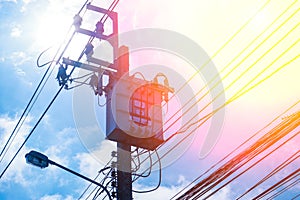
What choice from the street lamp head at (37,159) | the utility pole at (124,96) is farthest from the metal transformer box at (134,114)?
the street lamp head at (37,159)

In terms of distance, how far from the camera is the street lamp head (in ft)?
38.0

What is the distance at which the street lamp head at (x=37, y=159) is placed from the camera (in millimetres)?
11586

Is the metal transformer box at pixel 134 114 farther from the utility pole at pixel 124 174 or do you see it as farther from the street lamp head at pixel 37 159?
the street lamp head at pixel 37 159

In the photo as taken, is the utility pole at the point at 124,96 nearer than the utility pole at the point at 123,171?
No

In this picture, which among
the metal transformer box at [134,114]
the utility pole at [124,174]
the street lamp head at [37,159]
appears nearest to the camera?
the utility pole at [124,174]

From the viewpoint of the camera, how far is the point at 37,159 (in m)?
11.6

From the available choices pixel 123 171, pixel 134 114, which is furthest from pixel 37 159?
pixel 134 114

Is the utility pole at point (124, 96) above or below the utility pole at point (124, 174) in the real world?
above

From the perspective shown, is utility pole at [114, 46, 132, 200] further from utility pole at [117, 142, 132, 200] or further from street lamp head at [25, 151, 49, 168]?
street lamp head at [25, 151, 49, 168]

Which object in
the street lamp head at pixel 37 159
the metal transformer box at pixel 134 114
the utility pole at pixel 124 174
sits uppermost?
the metal transformer box at pixel 134 114

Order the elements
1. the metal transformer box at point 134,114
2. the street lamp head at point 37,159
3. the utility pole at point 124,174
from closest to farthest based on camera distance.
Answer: the utility pole at point 124,174
the street lamp head at point 37,159
the metal transformer box at point 134,114

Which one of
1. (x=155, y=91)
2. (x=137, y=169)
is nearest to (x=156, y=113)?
(x=155, y=91)

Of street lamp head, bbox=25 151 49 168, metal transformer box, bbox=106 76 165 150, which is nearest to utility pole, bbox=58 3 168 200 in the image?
metal transformer box, bbox=106 76 165 150

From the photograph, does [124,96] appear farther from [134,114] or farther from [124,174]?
[124,174]
